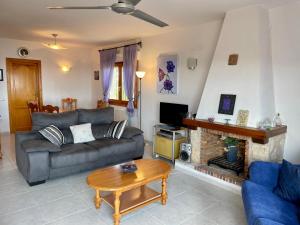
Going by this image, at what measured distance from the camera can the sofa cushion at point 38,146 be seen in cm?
312

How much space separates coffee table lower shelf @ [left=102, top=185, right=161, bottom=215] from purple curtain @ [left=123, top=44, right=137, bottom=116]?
10.2ft

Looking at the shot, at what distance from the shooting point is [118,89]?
6.41 meters

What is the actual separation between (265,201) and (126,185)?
1296mm

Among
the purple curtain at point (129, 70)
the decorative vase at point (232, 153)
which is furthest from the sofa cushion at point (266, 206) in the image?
the purple curtain at point (129, 70)

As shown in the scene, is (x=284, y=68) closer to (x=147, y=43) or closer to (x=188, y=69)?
(x=188, y=69)

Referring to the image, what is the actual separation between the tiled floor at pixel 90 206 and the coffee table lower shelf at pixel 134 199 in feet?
0.37

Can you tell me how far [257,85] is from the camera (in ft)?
10.3

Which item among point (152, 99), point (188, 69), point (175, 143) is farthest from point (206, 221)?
point (152, 99)

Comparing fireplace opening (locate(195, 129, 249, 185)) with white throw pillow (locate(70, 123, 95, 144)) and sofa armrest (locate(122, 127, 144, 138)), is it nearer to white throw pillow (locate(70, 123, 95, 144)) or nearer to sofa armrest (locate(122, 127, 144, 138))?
sofa armrest (locate(122, 127, 144, 138))

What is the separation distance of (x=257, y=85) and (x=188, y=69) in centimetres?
160

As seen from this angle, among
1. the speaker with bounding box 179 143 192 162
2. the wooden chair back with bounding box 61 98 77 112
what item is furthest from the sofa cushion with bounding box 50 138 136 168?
the wooden chair back with bounding box 61 98 77 112

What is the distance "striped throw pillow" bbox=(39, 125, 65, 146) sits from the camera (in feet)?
11.6

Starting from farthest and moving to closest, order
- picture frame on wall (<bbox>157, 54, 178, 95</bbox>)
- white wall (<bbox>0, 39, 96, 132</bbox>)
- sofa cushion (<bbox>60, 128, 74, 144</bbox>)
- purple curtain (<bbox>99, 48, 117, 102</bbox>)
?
1. purple curtain (<bbox>99, 48, 117, 102</bbox>)
2. white wall (<bbox>0, 39, 96, 132</bbox>)
3. picture frame on wall (<bbox>157, 54, 178, 95</bbox>)
4. sofa cushion (<bbox>60, 128, 74, 144</bbox>)

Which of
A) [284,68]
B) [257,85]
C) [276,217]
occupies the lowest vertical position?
[276,217]
